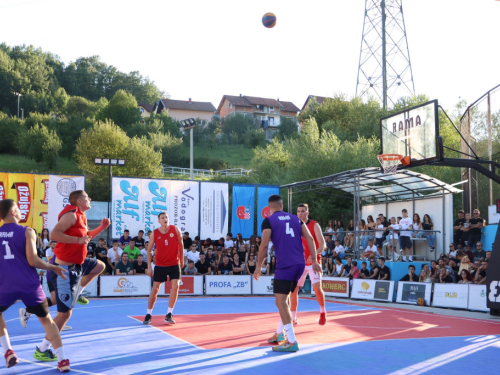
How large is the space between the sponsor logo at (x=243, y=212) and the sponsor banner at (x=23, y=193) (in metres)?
9.68

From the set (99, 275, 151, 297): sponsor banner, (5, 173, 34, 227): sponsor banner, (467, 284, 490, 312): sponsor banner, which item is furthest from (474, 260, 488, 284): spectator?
(5, 173, 34, 227): sponsor banner

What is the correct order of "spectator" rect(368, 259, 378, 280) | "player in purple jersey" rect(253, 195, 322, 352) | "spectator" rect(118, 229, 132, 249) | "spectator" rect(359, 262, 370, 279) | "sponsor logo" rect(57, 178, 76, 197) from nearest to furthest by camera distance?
1. "player in purple jersey" rect(253, 195, 322, 352)
2. "spectator" rect(368, 259, 378, 280)
3. "spectator" rect(359, 262, 370, 279)
4. "spectator" rect(118, 229, 132, 249)
5. "sponsor logo" rect(57, 178, 76, 197)

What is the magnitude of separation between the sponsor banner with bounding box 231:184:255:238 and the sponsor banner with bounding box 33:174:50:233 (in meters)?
8.75

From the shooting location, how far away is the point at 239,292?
20234 millimetres

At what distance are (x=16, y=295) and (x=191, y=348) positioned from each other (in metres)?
2.95

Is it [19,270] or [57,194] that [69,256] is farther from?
[57,194]

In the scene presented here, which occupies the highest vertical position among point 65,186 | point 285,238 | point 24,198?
point 65,186

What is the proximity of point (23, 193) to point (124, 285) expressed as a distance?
7.49 metres

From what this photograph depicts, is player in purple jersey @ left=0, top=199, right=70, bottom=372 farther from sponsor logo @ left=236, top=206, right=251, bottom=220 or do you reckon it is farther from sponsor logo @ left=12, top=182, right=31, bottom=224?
sponsor logo @ left=236, top=206, right=251, bottom=220

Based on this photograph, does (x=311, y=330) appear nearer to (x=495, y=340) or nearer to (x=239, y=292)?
(x=495, y=340)

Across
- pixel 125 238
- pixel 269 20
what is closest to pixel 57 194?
pixel 125 238

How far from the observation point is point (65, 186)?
74.9ft

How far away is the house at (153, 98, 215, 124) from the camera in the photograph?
9956cm

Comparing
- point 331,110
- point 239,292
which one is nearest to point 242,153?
point 331,110
